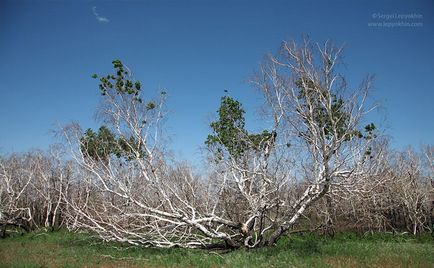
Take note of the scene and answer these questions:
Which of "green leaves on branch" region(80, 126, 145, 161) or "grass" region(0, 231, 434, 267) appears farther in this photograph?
"green leaves on branch" region(80, 126, 145, 161)

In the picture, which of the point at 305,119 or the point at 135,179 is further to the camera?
the point at 135,179

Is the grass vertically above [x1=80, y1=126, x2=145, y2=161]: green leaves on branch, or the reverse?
[x1=80, y1=126, x2=145, y2=161]: green leaves on branch

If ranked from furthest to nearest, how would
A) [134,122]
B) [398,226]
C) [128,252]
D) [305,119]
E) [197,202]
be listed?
[398,226] → [197,202] → [134,122] → [128,252] → [305,119]

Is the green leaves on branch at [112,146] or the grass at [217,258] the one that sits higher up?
the green leaves on branch at [112,146]

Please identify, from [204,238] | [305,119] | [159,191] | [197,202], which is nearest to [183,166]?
[197,202]

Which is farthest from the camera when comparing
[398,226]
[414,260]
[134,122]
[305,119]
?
[398,226]

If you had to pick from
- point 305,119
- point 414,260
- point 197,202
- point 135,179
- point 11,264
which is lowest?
point 11,264

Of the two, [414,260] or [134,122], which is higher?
[134,122]

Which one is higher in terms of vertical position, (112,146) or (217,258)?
(112,146)

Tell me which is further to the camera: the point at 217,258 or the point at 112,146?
the point at 112,146

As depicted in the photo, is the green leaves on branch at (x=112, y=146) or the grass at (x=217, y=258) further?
A: the green leaves on branch at (x=112, y=146)

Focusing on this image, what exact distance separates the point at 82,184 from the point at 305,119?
2138cm

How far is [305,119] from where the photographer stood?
1194cm

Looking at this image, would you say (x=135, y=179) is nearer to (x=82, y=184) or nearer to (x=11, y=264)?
(x=11, y=264)
